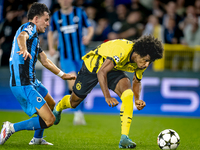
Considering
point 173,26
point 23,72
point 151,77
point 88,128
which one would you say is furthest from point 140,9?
point 23,72

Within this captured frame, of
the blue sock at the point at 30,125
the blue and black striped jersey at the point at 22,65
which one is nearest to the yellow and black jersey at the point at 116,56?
the blue and black striped jersey at the point at 22,65

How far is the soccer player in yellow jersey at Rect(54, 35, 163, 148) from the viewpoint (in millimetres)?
4105

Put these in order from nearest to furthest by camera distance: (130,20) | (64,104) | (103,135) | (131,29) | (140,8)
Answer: (64,104), (103,135), (131,29), (130,20), (140,8)

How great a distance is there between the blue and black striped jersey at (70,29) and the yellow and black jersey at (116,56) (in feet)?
7.05

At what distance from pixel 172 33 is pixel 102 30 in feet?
7.10

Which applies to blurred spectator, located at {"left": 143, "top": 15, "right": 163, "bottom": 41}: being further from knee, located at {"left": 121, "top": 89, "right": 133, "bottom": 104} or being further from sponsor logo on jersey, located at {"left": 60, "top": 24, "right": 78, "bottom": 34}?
knee, located at {"left": 121, "top": 89, "right": 133, "bottom": 104}

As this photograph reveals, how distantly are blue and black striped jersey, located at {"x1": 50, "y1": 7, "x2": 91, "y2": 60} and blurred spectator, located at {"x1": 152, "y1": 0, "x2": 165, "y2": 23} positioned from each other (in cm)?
404

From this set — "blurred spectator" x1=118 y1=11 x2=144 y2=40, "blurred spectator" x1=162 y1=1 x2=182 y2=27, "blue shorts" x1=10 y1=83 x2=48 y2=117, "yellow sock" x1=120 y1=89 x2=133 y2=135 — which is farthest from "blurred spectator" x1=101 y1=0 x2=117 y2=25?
"blue shorts" x1=10 y1=83 x2=48 y2=117

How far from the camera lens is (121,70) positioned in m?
4.75

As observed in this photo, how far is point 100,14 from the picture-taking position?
35.5ft

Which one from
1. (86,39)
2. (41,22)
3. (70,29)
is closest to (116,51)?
(41,22)

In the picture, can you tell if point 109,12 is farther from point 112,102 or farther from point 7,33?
point 112,102

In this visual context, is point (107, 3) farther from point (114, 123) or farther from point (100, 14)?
point (114, 123)

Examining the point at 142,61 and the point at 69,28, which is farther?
the point at 69,28
